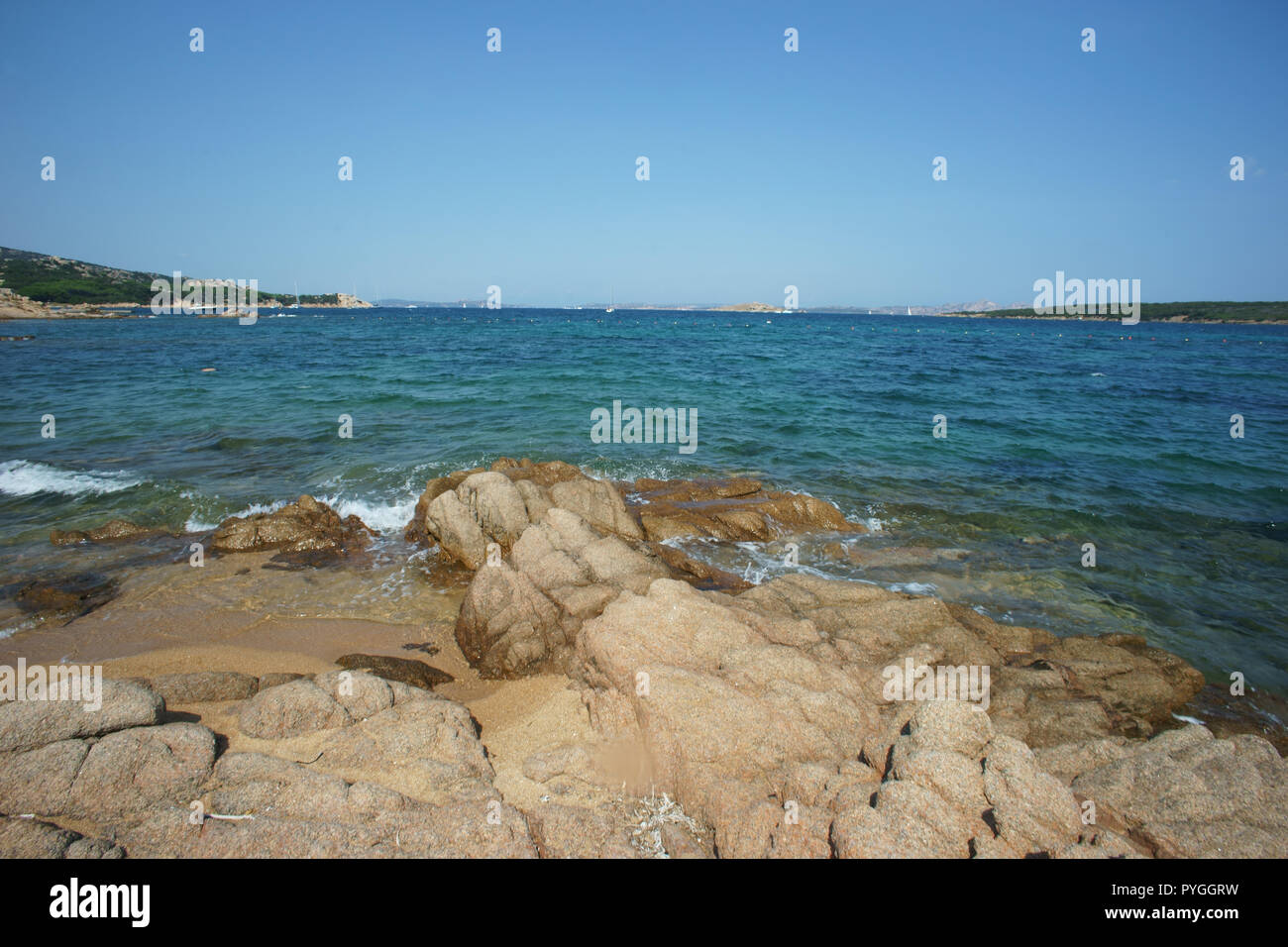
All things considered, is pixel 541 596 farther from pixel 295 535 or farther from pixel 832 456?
pixel 832 456

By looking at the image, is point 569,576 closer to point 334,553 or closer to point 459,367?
point 334,553

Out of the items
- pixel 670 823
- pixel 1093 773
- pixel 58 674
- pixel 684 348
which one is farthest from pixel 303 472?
pixel 684 348

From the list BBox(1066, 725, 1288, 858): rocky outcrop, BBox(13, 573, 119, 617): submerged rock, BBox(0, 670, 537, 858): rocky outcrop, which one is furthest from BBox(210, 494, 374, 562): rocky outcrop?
BBox(1066, 725, 1288, 858): rocky outcrop

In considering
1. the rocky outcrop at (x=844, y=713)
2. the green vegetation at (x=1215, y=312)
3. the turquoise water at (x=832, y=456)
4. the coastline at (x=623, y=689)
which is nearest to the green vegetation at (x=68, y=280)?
the turquoise water at (x=832, y=456)

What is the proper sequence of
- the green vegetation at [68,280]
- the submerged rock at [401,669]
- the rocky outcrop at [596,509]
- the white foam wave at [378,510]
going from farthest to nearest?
1. the green vegetation at [68,280]
2. the white foam wave at [378,510]
3. the rocky outcrop at [596,509]
4. the submerged rock at [401,669]

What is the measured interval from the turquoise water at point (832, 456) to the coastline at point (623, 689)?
6.36ft

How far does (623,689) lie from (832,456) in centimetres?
1325

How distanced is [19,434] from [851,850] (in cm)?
2489

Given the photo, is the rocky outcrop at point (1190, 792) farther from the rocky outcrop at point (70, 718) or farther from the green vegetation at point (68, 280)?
the green vegetation at point (68, 280)

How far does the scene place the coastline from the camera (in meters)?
4.05

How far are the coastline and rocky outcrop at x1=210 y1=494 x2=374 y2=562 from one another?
9 centimetres

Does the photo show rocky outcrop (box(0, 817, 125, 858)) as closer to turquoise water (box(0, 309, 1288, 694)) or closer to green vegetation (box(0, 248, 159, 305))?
turquoise water (box(0, 309, 1288, 694))

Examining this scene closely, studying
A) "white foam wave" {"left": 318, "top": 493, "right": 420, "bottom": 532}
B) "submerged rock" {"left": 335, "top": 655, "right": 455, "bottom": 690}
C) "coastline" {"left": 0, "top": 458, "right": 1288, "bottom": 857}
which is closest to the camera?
"coastline" {"left": 0, "top": 458, "right": 1288, "bottom": 857}

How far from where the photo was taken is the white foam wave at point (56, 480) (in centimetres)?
1303
